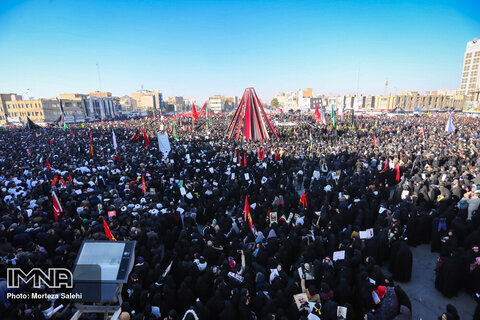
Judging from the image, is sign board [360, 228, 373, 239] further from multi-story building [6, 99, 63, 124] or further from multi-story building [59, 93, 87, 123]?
multi-story building [6, 99, 63, 124]

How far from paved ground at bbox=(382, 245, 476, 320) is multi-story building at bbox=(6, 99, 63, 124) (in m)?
63.6

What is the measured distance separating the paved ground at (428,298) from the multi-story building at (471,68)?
275ft

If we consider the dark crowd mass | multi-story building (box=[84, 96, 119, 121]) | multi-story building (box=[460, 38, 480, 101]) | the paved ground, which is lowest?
the paved ground

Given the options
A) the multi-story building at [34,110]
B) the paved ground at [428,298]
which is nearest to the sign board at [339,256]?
the paved ground at [428,298]

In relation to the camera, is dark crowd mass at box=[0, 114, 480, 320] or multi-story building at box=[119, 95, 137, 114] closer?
dark crowd mass at box=[0, 114, 480, 320]

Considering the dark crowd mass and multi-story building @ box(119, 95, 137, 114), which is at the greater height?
multi-story building @ box(119, 95, 137, 114)

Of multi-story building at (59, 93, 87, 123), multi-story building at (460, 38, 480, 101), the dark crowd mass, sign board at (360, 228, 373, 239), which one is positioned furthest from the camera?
multi-story building at (460, 38, 480, 101)

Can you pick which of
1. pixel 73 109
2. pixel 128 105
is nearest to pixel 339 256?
pixel 73 109

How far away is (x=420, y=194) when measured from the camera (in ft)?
30.4

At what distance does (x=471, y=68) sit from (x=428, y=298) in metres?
90.5

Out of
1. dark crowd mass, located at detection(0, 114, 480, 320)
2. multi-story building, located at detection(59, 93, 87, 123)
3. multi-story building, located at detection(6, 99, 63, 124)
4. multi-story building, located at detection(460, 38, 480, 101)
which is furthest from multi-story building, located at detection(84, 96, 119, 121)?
multi-story building, located at detection(460, 38, 480, 101)

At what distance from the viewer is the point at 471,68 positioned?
70188 mm

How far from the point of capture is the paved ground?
209 inches

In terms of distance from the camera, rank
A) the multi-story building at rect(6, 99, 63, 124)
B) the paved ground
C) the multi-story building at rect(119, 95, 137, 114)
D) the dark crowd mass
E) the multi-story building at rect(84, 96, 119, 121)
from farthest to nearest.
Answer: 1. the multi-story building at rect(119, 95, 137, 114)
2. the multi-story building at rect(84, 96, 119, 121)
3. the multi-story building at rect(6, 99, 63, 124)
4. the paved ground
5. the dark crowd mass
